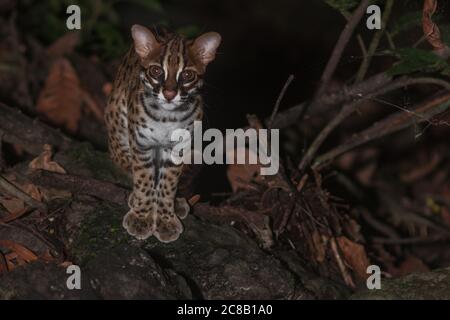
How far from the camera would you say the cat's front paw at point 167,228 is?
187 inches

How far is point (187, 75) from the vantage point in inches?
173

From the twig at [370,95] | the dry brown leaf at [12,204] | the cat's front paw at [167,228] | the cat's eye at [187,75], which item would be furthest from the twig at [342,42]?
the dry brown leaf at [12,204]

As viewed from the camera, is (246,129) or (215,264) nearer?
(215,264)

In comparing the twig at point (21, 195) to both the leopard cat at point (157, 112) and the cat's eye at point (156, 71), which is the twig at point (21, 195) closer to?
the leopard cat at point (157, 112)

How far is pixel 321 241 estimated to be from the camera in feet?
18.3

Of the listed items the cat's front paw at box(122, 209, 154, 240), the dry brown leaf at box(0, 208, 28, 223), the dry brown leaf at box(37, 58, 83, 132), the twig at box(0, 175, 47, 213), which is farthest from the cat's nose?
the dry brown leaf at box(37, 58, 83, 132)

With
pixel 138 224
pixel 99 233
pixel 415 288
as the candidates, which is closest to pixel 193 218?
pixel 138 224

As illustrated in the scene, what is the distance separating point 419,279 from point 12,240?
2739 mm

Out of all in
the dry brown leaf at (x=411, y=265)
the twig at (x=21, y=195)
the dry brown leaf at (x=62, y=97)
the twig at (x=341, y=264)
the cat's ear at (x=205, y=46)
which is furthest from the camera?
the dry brown leaf at (x=62, y=97)

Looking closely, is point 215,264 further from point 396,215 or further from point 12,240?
point 396,215

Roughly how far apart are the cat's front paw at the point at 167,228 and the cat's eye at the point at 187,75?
1.03 metres

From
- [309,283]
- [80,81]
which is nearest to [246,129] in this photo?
[309,283]

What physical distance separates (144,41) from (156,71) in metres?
0.29

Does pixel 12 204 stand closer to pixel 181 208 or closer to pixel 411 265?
pixel 181 208
